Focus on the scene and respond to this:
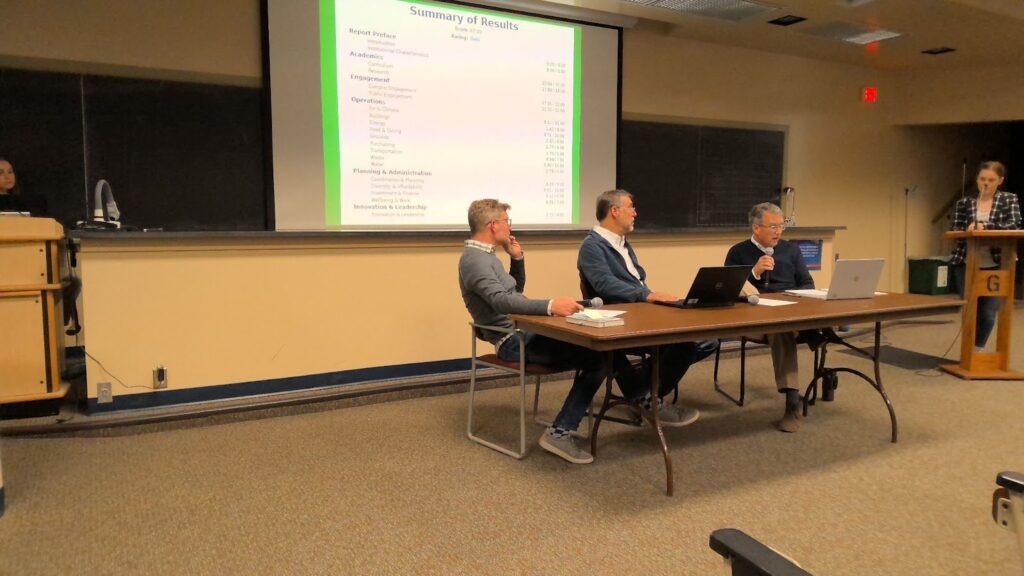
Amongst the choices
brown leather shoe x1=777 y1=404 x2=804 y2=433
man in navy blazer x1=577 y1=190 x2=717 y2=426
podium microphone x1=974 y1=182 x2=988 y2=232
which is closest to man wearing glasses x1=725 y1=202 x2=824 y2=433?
brown leather shoe x1=777 y1=404 x2=804 y2=433

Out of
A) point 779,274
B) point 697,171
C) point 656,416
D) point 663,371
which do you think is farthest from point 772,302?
point 697,171

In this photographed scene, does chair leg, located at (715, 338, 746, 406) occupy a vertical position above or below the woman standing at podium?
below

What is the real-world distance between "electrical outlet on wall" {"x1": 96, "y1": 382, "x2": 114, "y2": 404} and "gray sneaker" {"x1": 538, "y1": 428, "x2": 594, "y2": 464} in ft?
7.15

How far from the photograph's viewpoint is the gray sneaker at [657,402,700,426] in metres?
3.32

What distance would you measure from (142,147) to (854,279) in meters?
3.84

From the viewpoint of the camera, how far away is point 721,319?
249 centimetres

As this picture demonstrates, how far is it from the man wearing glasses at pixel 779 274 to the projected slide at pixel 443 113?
1531 millimetres

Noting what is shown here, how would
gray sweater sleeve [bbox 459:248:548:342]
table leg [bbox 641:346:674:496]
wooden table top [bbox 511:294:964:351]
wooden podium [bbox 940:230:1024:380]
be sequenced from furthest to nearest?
1. wooden podium [bbox 940:230:1024:380]
2. gray sweater sleeve [bbox 459:248:548:342]
3. table leg [bbox 641:346:674:496]
4. wooden table top [bbox 511:294:964:351]

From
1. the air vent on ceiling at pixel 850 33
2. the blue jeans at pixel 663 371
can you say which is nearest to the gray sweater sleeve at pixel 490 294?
the blue jeans at pixel 663 371

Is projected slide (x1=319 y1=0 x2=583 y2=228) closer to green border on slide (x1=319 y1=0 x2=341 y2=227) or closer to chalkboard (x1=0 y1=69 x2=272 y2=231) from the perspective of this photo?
green border on slide (x1=319 y1=0 x2=341 y2=227)

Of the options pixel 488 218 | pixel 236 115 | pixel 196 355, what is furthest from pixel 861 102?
pixel 196 355

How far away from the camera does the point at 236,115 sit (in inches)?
153

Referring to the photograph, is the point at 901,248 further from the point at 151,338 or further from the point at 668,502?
the point at 151,338

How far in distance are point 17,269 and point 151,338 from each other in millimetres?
647
